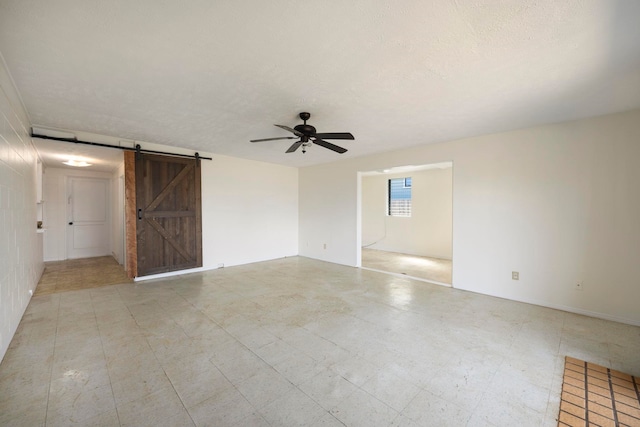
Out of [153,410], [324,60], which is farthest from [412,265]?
[153,410]

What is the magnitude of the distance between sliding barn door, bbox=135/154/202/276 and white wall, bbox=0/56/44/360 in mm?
1412

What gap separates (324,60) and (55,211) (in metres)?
8.12

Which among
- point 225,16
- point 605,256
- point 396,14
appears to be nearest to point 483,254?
point 605,256

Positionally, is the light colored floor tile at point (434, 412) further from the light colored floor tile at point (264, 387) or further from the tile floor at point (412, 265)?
the tile floor at point (412, 265)

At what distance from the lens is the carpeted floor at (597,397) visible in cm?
164

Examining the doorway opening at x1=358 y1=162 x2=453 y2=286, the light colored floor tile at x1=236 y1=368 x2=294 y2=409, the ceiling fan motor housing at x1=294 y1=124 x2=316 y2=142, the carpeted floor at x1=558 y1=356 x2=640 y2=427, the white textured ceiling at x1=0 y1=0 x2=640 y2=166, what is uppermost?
the white textured ceiling at x1=0 y1=0 x2=640 y2=166

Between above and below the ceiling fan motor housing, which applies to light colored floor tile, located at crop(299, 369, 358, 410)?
below

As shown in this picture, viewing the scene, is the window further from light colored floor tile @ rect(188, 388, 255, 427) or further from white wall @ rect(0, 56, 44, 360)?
white wall @ rect(0, 56, 44, 360)

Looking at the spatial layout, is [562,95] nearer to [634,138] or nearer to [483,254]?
[634,138]

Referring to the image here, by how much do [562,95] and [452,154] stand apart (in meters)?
1.76

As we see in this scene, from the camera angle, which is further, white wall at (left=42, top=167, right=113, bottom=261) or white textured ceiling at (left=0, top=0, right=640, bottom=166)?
white wall at (left=42, top=167, right=113, bottom=261)

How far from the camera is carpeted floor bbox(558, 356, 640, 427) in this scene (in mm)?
1636

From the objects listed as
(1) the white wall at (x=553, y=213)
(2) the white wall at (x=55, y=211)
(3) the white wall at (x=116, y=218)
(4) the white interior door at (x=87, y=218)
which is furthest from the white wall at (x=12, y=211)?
(1) the white wall at (x=553, y=213)

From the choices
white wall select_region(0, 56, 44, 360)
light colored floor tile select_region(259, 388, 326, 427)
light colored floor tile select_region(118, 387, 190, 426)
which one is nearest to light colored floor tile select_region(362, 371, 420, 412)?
light colored floor tile select_region(259, 388, 326, 427)
